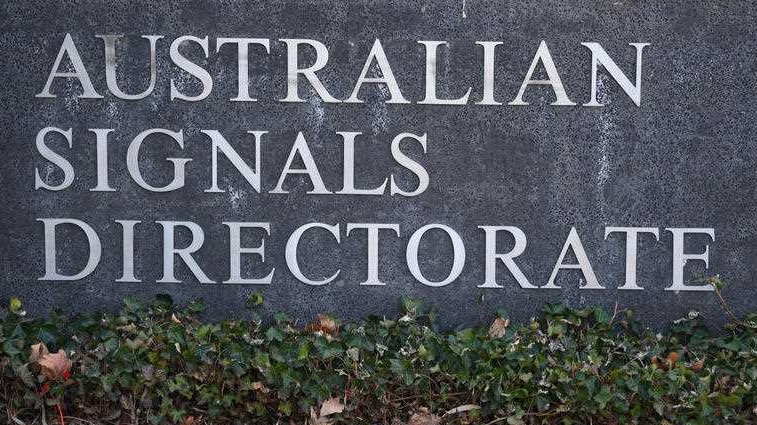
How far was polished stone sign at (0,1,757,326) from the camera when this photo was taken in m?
3.96

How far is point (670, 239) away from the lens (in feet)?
13.1

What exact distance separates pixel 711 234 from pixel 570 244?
591 millimetres

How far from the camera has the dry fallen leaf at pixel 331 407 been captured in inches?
137

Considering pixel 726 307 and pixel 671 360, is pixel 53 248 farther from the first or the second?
pixel 726 307

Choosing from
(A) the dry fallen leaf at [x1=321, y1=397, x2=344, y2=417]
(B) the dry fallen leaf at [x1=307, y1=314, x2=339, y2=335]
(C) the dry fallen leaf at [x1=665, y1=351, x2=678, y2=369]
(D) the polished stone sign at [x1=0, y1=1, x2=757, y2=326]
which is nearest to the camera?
(A) the dry fallen leaf at [x1=321, y1=397, x2=344, y2=417]

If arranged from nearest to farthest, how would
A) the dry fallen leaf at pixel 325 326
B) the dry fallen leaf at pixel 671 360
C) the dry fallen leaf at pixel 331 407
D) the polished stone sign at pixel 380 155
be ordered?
1. the dry fallen leaf at pixel 331 407
2. the dry fallen leaf at pixel 671 360
3. the dry fallen leaf at pixel 325 326
4. the polished stone sign at pixel 380 155

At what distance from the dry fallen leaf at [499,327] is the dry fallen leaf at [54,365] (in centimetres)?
166

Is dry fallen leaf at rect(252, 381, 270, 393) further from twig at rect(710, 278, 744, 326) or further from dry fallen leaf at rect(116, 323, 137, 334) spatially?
twig at rect(710, 278, 744, 326)

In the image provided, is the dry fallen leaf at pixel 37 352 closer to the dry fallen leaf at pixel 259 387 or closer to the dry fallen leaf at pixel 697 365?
the dry fallen leaf at pixel 259 387

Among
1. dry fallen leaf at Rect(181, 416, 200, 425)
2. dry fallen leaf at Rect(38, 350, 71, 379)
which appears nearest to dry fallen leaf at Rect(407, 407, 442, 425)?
dry fallen leaf at Rect(181, 416, 200, 425)

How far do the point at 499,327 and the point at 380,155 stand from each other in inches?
34.4

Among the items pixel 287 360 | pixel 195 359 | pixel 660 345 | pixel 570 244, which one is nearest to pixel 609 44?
pixel 570 244

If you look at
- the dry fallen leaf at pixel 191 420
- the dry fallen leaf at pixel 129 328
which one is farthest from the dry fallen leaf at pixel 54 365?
the dry fallen leaf at pixel 191 420

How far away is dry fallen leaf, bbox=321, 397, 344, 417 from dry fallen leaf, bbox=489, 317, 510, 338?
29.2 inches
